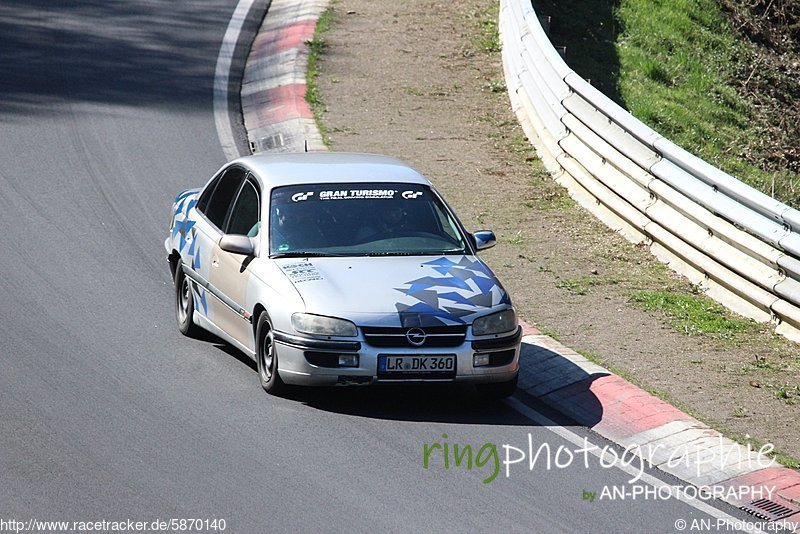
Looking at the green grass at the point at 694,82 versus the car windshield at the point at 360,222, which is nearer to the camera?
the car windshield at the point at 360,222

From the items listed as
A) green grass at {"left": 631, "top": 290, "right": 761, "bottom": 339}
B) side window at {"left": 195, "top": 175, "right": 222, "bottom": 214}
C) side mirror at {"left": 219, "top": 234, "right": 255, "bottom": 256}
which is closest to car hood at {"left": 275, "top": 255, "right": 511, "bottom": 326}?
side mirror at {"left": 219, "top": 234, "right": 255, "bottom": 256}

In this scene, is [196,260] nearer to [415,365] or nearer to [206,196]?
[206,196]

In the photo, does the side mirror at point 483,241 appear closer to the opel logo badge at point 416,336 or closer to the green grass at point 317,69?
the opel logo badge at point 416,336

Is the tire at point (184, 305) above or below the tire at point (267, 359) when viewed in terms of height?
below

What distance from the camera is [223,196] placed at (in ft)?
34.7

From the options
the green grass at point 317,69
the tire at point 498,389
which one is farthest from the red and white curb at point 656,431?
the green grass at point 317,69

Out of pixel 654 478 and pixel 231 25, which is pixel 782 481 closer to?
pixel 654 478

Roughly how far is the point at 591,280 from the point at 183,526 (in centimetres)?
637

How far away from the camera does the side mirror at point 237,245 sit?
30.9ft

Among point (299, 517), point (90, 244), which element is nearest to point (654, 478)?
point (299, 517)

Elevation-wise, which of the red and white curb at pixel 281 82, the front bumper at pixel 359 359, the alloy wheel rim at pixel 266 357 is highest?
the front bumper at pixel 359 359

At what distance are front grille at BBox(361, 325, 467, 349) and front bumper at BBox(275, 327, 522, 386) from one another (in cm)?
3

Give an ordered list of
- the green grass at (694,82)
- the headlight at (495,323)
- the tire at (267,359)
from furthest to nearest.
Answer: the green grass at (694,82) < the tire at (267,359) < the headlight at (495,323)

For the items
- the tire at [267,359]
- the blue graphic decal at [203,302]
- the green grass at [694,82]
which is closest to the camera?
the tire at [267,359]
